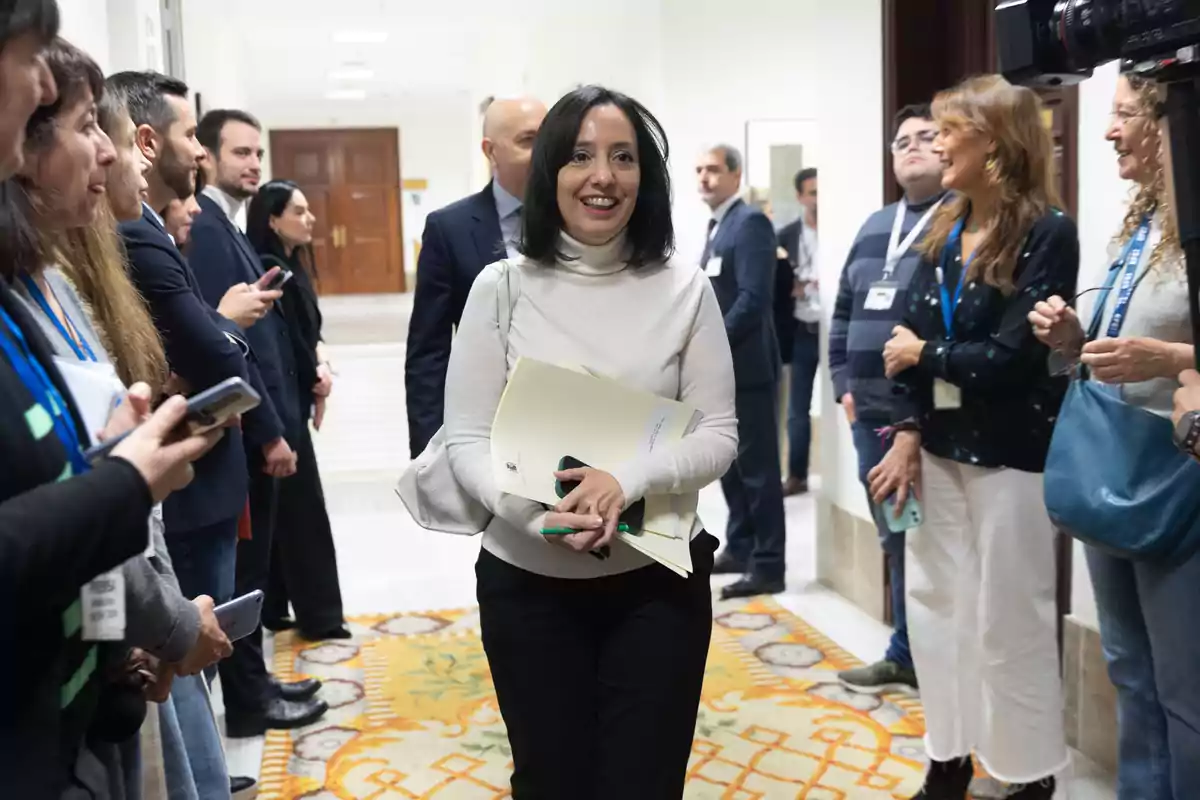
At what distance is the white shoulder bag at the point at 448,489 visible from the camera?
1.79m

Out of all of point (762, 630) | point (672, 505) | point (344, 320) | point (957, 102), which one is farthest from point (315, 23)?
point (672, 505)

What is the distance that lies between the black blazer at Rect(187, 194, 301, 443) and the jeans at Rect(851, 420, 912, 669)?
167 cm

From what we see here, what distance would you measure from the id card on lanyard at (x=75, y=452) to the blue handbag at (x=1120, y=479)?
1503 millimetres

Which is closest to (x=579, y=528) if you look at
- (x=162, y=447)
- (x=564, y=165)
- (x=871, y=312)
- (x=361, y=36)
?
(x=564, y=165)

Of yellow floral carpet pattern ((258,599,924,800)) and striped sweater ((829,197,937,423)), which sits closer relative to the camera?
yellow floral carpet pattern ((258,599,924,800))

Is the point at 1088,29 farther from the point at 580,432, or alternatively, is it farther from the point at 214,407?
the point at 214,407

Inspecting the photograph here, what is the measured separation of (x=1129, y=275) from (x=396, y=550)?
358 cm

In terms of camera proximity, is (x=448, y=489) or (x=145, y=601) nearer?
(x=145, y=601)

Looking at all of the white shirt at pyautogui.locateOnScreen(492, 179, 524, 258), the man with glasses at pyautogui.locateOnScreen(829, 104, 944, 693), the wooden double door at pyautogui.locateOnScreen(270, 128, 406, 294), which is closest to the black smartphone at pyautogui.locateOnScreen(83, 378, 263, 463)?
the white shirt at pyautogui.locateOnScreen(492, 179, 524, 258)

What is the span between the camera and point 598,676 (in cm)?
175

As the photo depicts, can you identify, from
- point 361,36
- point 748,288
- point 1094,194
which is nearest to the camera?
point 1094,194

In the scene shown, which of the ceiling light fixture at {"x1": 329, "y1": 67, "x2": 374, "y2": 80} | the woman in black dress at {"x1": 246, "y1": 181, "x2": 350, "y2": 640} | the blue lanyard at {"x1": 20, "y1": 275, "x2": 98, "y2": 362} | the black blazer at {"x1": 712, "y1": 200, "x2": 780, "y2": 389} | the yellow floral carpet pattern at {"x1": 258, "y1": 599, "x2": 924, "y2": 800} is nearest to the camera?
the blue lanyard at {"x1": 20, "y1": 275, "x2": 98, "y2": 362}

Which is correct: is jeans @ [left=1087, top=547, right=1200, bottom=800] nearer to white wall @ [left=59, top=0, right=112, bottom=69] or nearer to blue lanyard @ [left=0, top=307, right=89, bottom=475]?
blue lanyard @ [left=0, top=307, right=89, bottom=475]

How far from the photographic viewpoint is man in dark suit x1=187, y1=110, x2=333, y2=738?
292cm
